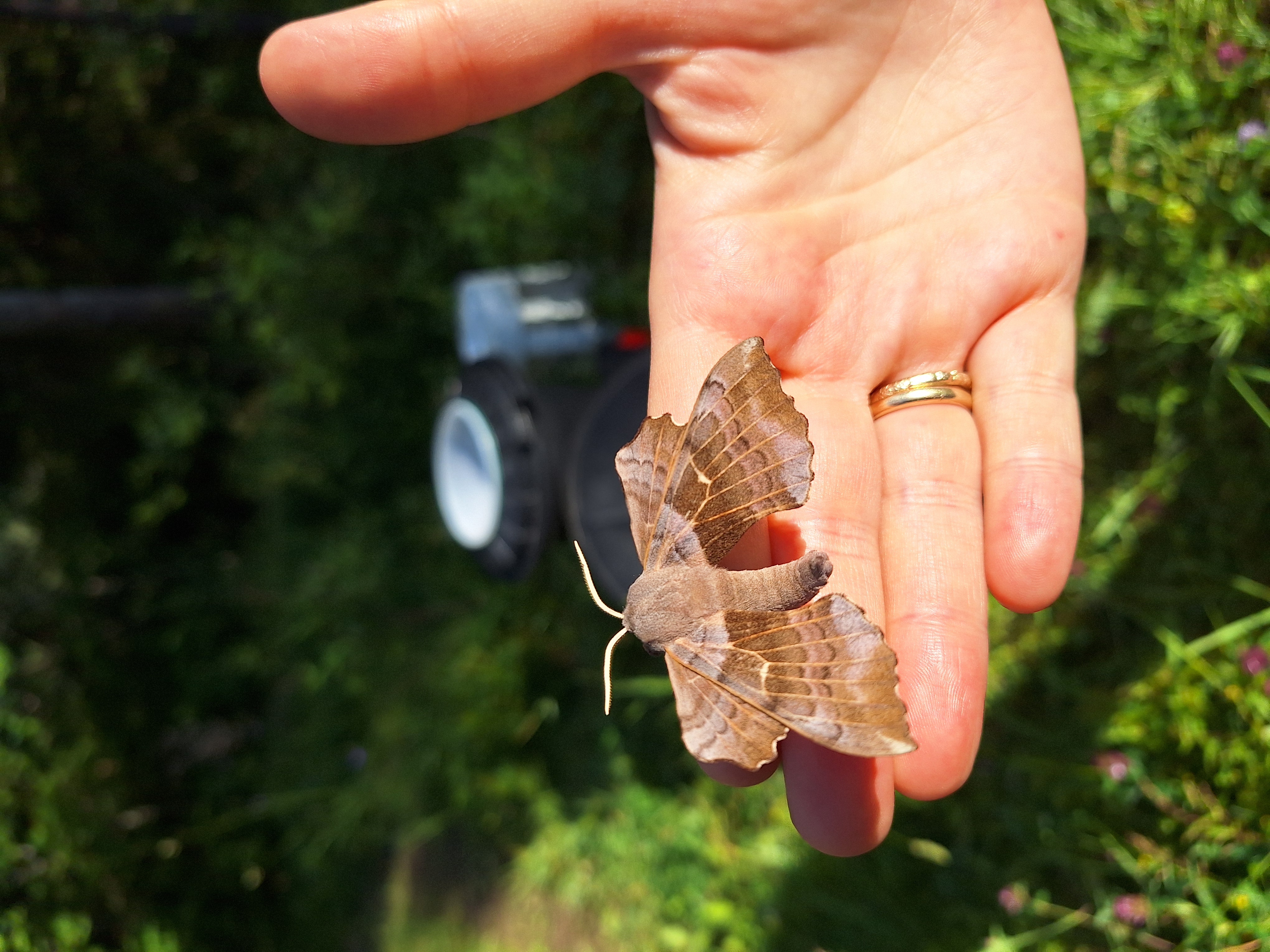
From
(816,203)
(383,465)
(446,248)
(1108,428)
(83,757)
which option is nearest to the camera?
(816,203)

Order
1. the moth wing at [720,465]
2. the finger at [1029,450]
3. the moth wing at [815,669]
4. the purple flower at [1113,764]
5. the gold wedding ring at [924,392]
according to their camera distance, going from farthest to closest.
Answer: the purple flower at [1113,764]
the gold wedding ring at [924,392]
the finger at [1029,450]
the moth wing at [720,465]
the moth wing at [815,669]

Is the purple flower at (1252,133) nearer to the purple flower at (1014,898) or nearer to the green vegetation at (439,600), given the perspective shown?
the green vegetation at (439,600)

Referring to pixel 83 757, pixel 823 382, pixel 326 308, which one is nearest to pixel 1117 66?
pixel 823 382

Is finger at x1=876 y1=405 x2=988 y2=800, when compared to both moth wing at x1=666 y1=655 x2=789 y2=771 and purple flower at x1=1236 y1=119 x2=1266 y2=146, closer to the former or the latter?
moth wing at x1=666 y1=655 x2=789 y2=771

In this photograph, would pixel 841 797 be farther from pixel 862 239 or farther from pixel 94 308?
pixel 94 308

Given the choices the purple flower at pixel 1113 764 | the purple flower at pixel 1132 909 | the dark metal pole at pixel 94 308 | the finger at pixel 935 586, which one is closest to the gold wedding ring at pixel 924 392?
the finger at pixel 935 586

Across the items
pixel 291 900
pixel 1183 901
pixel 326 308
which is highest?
pixel 326 308

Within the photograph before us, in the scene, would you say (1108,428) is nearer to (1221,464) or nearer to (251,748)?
(1221,464)

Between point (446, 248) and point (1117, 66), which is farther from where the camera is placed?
point (446, 248)

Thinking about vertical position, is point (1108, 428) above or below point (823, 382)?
below
